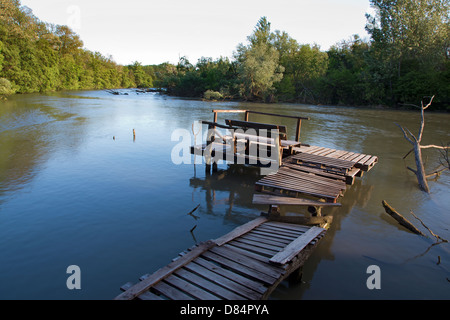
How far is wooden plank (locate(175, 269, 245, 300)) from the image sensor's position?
356cm

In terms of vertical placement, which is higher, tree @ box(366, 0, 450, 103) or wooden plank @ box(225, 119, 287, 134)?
tree @ box(366, 0, 450, 103)

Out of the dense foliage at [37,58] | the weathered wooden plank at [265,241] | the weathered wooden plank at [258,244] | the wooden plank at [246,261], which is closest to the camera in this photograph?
the wooden plank at [246,261]

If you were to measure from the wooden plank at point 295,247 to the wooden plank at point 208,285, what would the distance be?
0.85 m

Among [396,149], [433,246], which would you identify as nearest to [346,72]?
[396,149]

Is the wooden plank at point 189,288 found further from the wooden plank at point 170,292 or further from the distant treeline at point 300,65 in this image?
the distant treeline at point 300,65

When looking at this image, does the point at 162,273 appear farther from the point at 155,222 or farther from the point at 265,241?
the point at 155,222

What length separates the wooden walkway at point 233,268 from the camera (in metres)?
3.60

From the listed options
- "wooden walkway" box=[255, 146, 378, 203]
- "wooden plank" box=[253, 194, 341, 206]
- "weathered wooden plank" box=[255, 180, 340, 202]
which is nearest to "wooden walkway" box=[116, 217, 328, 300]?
"wooden plank" box=[253, 194, 341, 206]

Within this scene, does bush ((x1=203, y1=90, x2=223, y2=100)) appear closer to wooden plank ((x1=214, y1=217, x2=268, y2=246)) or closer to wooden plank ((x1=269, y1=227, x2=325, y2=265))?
wooden plank ((x1=214, y1=217, x2=268, y2=246))

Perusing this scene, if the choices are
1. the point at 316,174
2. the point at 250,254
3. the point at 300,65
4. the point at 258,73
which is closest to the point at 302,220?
the point at 250,254

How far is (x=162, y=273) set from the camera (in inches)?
153

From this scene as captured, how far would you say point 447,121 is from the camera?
93.9 feet

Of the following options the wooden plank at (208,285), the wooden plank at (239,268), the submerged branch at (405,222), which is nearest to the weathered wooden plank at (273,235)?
the wooden plank at (239,268)
